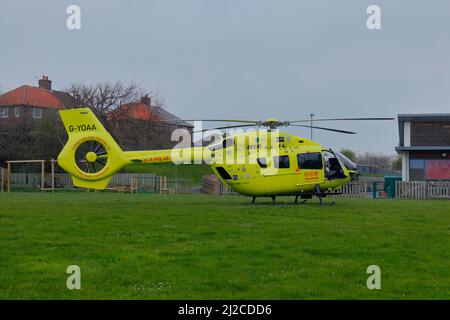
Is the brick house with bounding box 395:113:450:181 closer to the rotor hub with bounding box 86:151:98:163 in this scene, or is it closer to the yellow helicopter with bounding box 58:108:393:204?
the yellow helicopter with bounding box 58:108:393:204

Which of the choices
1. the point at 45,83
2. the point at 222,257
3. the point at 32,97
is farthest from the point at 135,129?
the point at 222,257

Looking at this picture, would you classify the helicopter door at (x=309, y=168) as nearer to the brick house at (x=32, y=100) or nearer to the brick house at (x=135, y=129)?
the brick house at (x=135, y=129)

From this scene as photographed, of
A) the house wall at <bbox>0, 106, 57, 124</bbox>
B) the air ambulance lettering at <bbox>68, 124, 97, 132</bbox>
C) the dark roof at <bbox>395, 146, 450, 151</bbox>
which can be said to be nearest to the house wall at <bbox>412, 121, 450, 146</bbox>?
the dark roof at <bbox>395, 146, 450, 151</bbox>

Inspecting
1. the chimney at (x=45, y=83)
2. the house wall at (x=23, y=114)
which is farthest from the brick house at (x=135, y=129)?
the chimney at (x=45, y=83)

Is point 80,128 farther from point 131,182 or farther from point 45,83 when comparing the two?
point 45,83

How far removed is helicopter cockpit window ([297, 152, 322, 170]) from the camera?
22.2 metres

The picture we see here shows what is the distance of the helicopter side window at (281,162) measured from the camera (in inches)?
869

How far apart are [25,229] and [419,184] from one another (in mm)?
28848

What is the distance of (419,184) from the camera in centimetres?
3597

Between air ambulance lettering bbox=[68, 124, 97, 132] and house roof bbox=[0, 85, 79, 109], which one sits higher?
house roof bbox=[0, 85, 79, 109]

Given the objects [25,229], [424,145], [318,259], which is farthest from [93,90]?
[318,259]

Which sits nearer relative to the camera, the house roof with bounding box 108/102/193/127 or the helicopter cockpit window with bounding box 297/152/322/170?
the helicopter cockpit window with bounding box 297/152/322/170

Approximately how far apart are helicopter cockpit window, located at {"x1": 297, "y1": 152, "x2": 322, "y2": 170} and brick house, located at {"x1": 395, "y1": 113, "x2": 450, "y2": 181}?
25.8 meters

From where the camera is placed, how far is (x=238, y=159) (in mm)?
22188
